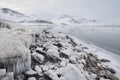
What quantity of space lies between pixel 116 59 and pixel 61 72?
7841 mm

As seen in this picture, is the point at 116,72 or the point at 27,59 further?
the point at 116,72

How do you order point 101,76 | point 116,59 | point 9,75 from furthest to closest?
point 116,59, point 101,76, point 9,75

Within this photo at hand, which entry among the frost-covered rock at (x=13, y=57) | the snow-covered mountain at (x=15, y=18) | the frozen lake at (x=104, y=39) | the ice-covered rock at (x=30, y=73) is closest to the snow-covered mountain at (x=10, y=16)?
the snow-covered mountain at (x=15, y=18)

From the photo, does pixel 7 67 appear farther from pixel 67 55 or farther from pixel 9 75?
pixel 67 55

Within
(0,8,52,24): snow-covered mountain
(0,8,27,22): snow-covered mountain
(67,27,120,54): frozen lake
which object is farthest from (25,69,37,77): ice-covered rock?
(0,8,27,22): snow-covered mountain

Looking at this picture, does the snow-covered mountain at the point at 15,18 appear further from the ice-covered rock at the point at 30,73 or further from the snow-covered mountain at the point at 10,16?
the ice-covered rock at the point at 30,73

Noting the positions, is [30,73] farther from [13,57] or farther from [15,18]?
[15,18]

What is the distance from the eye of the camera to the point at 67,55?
8.66m

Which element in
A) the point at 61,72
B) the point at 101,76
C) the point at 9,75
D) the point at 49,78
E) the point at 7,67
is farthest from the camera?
the point at 101,76

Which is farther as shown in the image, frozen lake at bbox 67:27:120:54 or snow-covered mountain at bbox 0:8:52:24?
snow-covered mountain at bbox 0:8:52:24

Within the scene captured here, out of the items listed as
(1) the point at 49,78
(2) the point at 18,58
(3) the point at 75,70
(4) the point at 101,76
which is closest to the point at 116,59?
(4) the point at 101,76

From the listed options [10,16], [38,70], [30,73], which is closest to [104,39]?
[38,70]

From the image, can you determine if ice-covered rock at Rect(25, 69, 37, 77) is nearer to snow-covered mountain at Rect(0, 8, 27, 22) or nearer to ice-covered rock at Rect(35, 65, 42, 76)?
ice-covered rock at Rect(35, 65, 42, 76)

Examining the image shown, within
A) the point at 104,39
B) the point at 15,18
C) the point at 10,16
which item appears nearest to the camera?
the point at 104,39
